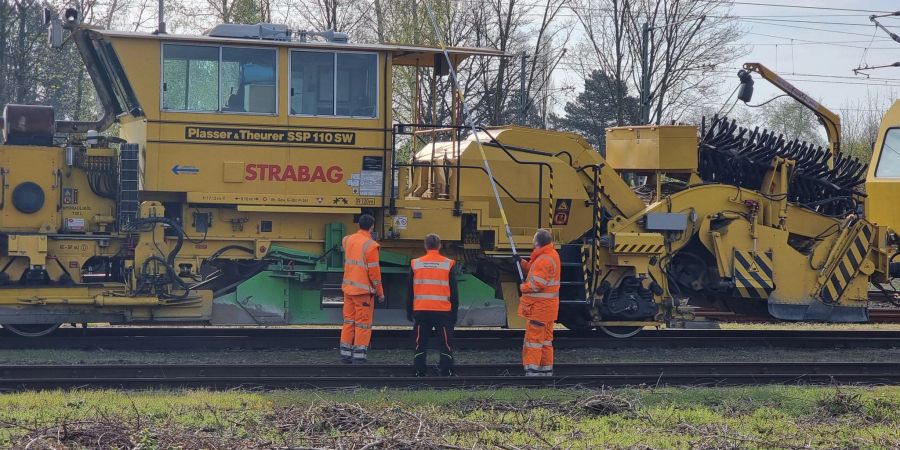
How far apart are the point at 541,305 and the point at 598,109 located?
27.2 m

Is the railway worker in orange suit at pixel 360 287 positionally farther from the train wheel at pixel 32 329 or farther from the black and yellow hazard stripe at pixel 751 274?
the black and yellow hazard stripe at pixel 751 274

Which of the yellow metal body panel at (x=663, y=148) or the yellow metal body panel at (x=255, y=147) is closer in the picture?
the yellow metal body panel at (x=255, y=147)

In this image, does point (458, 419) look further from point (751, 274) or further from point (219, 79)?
point (751, 274)

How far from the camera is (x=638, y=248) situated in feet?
39.8

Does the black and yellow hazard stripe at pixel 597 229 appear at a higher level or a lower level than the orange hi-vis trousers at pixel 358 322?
higher

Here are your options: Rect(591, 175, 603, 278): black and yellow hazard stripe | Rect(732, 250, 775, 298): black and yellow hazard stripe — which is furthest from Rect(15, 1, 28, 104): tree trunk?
Rect(732, 250, 775, 298): black and yellow hazard stripe

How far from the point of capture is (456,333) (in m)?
13.4

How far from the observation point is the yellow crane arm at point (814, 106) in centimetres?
1398

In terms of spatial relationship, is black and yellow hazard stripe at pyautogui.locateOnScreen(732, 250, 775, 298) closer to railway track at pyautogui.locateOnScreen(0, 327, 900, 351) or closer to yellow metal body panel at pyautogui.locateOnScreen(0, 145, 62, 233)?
railway track at pyautogui.locateOnScreen(0, 327, 900, 351)

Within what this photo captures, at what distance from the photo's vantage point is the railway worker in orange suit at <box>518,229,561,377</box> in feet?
33.0

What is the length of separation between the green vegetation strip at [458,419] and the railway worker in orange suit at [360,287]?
4.70ft

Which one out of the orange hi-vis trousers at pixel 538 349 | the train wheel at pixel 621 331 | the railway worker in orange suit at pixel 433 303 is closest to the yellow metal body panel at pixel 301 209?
the railway worker in orange suit at pixel 433 303

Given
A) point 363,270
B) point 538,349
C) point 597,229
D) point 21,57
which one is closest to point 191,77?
point 363,270

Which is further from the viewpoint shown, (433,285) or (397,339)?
(397,339)
